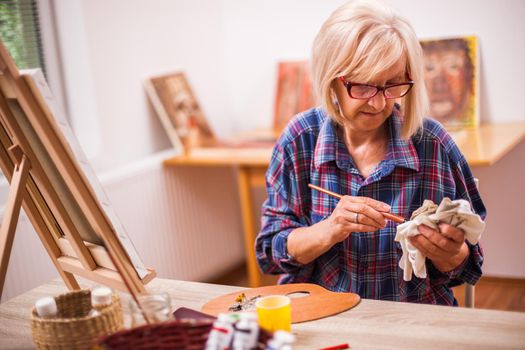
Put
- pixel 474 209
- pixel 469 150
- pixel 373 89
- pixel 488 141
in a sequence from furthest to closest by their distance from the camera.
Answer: pixel 488 141
pixel 469 150
pixel 474 209
pixel 373 89

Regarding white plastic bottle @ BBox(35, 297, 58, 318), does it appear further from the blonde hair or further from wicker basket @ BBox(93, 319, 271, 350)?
the blonde hair

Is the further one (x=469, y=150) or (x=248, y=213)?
(x=248, y=213)

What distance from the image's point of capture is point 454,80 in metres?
3.28

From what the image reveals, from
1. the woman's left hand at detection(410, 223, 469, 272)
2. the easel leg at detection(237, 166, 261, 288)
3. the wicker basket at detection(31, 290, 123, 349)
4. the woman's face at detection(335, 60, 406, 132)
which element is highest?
the woman's face at detection(335, 60, 406, 132)

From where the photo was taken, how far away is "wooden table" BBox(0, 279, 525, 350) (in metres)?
1.29

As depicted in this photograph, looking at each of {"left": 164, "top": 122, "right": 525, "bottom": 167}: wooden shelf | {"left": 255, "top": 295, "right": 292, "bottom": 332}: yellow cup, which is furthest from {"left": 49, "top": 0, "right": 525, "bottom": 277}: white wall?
{"left": 255, "top": 295, "right": 292, "bottom": 332}: yellow cup

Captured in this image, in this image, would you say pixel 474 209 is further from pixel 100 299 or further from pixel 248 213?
pixel 248 213

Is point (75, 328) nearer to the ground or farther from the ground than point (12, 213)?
nearer to the ground

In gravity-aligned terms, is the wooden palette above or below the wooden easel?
below

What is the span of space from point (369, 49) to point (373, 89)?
10cm

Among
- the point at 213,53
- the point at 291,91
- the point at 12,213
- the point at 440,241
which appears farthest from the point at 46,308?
the point at 213,53

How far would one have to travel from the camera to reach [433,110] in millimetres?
3336

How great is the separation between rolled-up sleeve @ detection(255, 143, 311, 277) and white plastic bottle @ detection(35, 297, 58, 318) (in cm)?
66

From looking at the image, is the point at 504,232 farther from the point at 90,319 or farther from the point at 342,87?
the point at 90,319
